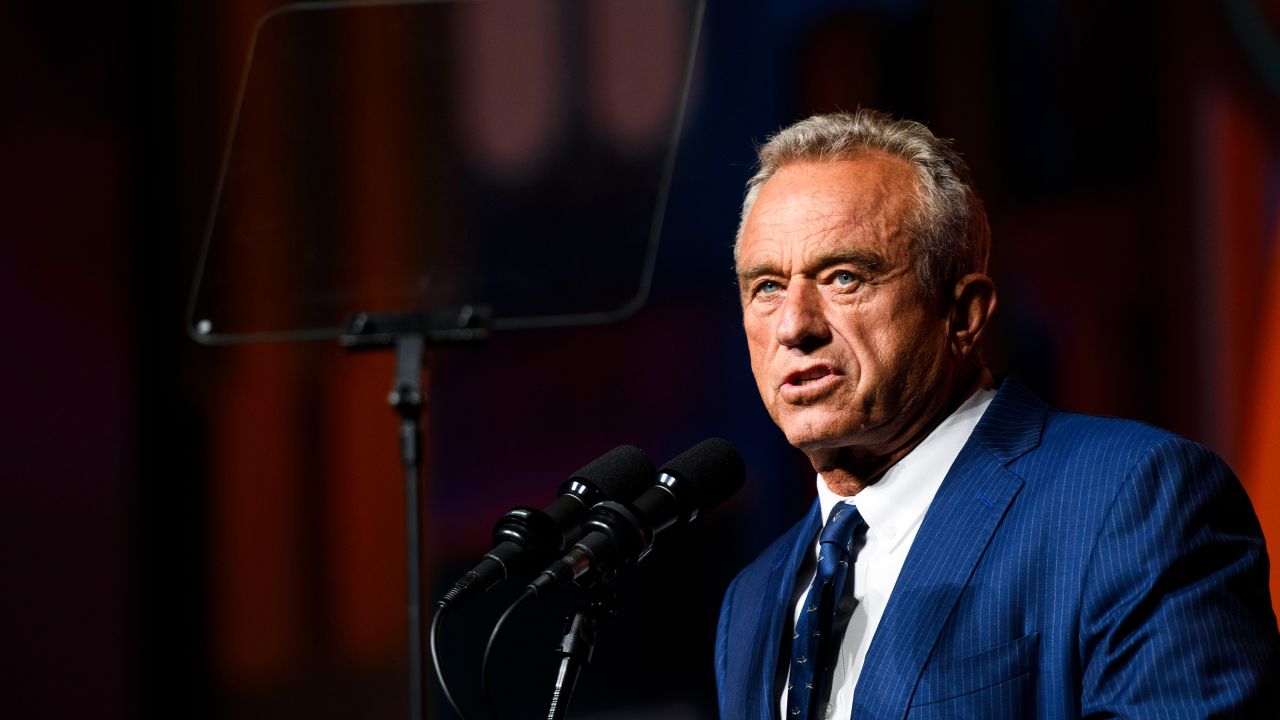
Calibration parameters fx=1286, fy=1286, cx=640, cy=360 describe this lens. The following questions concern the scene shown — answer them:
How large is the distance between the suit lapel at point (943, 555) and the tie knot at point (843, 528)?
0.43 ft

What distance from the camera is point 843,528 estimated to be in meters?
1.90

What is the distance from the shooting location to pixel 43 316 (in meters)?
3.22

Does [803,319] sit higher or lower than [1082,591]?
higher

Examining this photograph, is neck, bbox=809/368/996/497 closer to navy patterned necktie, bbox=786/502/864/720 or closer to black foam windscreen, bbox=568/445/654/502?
navy patterned necktie, bbox=786/502/864/720

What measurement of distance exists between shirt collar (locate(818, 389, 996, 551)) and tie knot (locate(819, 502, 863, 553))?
0.5 inches

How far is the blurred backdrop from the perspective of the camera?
2729 mm

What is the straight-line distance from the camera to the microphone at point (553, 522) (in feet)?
5.04

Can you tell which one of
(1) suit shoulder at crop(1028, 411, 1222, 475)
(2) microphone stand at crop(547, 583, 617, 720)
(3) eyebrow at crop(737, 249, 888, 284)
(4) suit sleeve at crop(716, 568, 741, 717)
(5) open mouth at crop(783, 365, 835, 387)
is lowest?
(4) suit sleeve at crop(716, 568, 741, 717)

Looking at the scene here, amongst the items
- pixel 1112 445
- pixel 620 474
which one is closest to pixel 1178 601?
pixel 1112 445

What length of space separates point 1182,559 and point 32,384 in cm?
273

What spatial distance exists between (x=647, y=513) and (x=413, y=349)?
564 mm

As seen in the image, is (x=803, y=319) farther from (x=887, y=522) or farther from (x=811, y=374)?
(x=887, y=522)

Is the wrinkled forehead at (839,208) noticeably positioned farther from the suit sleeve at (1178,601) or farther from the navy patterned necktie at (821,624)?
the suit sleeve at (1178,601)

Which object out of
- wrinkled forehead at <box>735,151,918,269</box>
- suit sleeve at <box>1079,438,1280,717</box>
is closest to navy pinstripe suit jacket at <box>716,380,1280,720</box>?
suit sleeve at <box>1079,438,1280,717</box>
